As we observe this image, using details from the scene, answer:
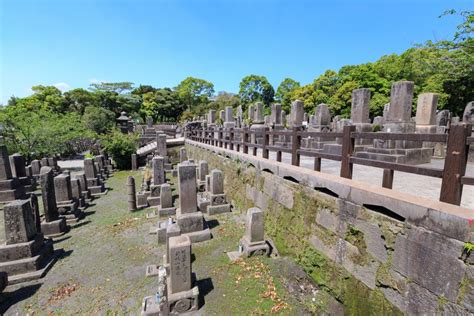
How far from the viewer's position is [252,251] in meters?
5.09

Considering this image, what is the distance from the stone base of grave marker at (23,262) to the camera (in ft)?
15.9

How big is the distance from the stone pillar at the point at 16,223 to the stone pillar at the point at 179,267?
3.97m

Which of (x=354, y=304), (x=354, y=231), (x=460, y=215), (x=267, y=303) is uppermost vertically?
(x=460, y=215)

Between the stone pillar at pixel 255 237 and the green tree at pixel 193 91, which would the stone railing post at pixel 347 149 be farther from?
the green tree at pixel 193 91

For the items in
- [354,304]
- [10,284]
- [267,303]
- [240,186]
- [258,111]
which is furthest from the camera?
[258,111]

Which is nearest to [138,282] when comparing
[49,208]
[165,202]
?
[165,202]

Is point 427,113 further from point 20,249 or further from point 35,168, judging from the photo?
point 35,168

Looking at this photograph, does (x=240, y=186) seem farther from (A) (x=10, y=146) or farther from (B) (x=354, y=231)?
(A) (x=10, y=146)

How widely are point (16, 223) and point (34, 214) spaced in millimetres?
1017

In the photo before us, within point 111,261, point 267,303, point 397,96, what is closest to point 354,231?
point 267,303

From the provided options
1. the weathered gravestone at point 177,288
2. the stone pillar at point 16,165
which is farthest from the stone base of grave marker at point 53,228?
the stone pillar at point 16,165

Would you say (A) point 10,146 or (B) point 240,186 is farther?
(A) point 10,146

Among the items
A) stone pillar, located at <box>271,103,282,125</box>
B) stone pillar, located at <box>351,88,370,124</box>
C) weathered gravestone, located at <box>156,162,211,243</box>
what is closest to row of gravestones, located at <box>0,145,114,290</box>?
weathered gravestone, located at <box>156,162,211,243</box>

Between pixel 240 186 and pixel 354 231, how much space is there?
4.64 metres
